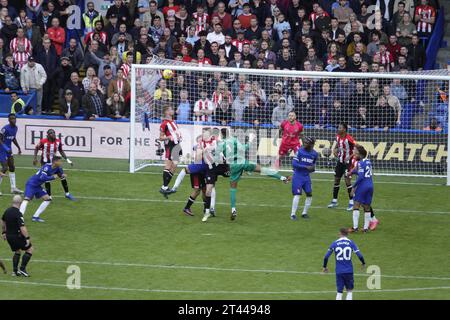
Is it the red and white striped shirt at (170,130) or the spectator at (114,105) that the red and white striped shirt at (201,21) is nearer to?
the spectator at (114,105)

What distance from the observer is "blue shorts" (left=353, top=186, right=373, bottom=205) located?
25.5m

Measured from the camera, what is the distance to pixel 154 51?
36.5 metres

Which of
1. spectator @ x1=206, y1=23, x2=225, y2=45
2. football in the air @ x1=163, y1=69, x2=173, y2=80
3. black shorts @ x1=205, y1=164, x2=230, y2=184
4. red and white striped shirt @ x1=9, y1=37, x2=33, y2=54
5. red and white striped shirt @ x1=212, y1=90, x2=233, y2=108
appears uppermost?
spectator @ x1=206, y1=23, x2=225, y2=45

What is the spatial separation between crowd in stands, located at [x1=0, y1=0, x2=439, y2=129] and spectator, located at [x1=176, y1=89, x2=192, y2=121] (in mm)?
32

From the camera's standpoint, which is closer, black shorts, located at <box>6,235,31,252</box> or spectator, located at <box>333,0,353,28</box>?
black shorts, located at <box>6,235,31,252</box>

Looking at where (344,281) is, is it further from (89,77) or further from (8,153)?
(89,77)

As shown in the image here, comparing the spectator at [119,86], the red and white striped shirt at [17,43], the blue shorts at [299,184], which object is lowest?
the blue shorts at [299,184]

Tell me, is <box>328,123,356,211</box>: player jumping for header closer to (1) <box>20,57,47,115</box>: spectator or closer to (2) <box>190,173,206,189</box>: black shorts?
(2) <box>190,173,206,189</box>: black shorts

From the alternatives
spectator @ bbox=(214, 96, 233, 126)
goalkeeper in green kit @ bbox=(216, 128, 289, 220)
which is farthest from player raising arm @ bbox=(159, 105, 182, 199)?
spectator @ bbox=(214, 96, 233, 126)

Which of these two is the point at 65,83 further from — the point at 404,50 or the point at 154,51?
the point at 404,50

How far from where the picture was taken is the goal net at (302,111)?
32469mm

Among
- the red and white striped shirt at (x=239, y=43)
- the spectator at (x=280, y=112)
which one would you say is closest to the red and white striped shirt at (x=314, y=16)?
the red and white striped shirt at (x=239, y=43)

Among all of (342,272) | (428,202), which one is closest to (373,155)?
(428,202)

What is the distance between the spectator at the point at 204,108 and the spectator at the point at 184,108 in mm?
349
